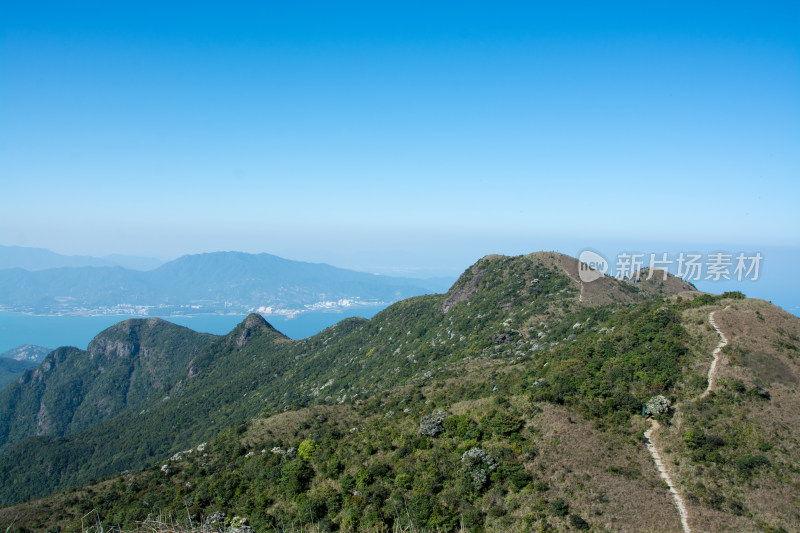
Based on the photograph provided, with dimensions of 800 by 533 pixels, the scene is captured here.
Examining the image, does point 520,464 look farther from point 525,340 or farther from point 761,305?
point 525,340

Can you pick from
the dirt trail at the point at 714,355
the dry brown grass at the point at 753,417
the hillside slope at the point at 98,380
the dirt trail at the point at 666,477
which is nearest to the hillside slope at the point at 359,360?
the dirt trail at the point at 714,355

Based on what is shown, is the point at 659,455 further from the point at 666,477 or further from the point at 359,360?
the point at 359,360

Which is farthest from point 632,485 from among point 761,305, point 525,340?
point 525,340

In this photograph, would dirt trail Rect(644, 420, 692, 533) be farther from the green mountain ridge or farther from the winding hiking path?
the green mountain ridge

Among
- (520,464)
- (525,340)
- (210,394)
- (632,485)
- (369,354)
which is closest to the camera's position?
(632,485)

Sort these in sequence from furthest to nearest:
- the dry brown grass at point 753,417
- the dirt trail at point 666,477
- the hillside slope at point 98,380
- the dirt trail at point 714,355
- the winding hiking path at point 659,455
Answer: the hillside slope at point 98,380 → the dirt trail at point 714,355 → the winding hiking path at point 659,455 → the dry brown grass at point 753,417 → the dirt trail at point 666,477

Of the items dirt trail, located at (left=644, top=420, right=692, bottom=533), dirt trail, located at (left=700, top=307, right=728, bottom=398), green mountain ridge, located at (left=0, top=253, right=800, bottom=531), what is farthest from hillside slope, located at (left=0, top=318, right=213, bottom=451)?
dirt trail, located at (left=700, top=307, right=728, bottom=398)

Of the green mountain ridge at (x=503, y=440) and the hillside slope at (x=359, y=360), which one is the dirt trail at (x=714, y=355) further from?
the hillside slope at (x=359, y=360)

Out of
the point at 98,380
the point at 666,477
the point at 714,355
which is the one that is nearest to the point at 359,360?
the point at 714,355
